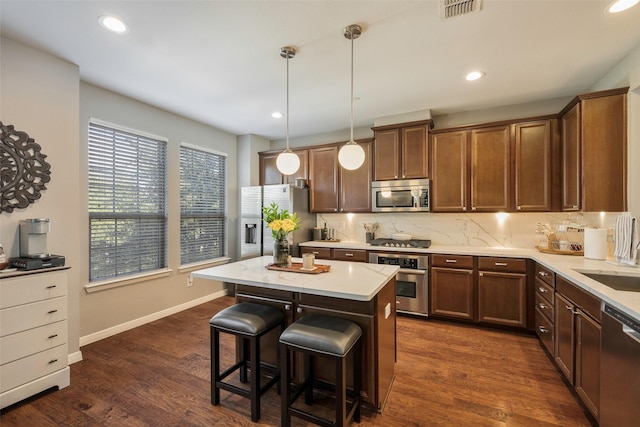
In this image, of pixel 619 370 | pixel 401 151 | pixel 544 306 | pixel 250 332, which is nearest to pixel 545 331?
pixel 544 306

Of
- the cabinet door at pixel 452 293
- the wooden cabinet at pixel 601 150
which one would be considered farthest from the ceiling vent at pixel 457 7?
the cabinet door at pixel 452 293

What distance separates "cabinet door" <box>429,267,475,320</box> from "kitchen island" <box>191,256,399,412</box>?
4.86ft

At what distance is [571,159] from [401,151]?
6.03ft

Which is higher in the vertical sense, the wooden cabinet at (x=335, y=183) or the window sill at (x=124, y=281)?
the wooden cabinet at (x=335, y=183)

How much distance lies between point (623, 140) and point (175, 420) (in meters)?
4.24

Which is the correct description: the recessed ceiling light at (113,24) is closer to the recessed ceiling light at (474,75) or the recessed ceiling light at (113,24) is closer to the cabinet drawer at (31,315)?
the cabinet drawer at (31,315)

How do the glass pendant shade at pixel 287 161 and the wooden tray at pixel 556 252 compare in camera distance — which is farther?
the wooden tray at pixel 556 252

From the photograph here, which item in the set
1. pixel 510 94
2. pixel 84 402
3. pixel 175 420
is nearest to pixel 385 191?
pixel 510 94

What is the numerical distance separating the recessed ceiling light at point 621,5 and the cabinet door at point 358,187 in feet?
8.73

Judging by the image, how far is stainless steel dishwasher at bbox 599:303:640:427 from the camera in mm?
1369

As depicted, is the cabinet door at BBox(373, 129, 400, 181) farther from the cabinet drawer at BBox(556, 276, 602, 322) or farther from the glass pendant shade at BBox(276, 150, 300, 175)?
the cabinet drawer at BBox(556, 276, 602, 322)

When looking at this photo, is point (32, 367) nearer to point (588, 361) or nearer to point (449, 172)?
point (588, 361)

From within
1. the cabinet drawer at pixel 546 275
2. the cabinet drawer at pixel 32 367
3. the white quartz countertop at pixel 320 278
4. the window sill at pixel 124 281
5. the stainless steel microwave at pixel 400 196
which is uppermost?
the stainless steel microwave at pixel 400 196

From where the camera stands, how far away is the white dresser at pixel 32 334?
77.5 inches
